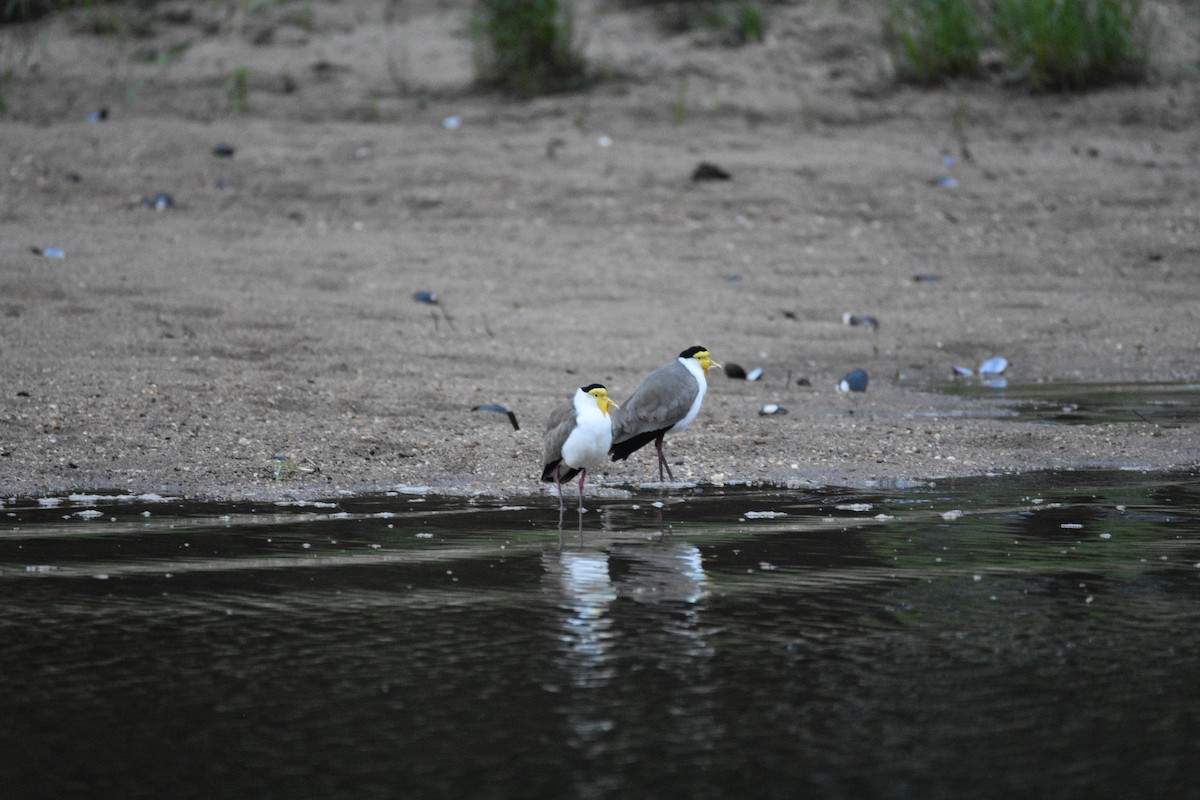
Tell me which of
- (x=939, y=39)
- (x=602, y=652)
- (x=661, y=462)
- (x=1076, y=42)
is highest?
(x=939, y=39)

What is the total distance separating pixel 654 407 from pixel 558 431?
916 mm

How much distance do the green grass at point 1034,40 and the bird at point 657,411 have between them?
30.7 ft

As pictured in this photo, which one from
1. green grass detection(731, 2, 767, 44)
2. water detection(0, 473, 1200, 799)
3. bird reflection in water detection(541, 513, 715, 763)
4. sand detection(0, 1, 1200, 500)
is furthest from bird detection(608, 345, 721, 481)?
green grass detection(731, 2, 767, 44)

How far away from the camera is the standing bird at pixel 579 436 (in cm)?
642

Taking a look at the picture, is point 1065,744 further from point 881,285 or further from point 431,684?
point 881,285

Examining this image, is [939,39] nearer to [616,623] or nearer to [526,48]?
[526,48]

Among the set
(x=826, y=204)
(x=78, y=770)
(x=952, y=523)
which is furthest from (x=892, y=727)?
(x=826, y=204)

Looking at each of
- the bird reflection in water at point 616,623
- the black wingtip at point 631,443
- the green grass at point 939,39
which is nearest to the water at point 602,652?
the bird reflection in water at point 616,623

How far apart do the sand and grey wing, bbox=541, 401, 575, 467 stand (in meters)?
0.47

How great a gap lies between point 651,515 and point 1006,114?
1026cm

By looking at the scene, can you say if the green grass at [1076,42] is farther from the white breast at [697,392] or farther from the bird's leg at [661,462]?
the bird's leg at [661,462]

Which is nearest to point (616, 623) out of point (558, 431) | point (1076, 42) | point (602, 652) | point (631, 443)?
point (602, 652)

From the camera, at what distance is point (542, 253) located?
1256 cm

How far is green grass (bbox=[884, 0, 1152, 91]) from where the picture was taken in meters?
15.4
